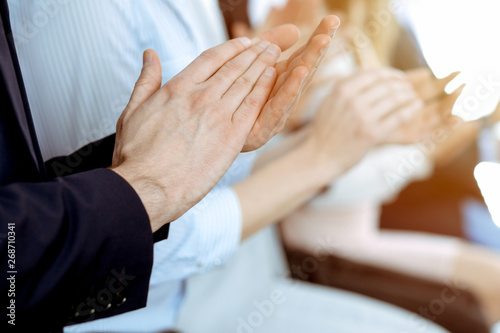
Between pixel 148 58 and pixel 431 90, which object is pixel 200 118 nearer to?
pixel 148 58

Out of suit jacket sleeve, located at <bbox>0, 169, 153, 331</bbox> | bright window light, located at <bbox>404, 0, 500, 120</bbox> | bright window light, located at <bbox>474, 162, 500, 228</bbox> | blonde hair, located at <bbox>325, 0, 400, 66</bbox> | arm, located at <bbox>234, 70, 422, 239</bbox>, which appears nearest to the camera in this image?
suit jacket sleeve, located at <bbox>0, 169, 153, 331</bbox>

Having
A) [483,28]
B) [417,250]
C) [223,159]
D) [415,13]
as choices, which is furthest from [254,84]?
[415,13]

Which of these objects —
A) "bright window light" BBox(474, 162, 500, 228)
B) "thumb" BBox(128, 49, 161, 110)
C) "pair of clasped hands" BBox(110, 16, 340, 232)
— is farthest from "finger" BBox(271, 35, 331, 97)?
"bright window light" BBox(474, 162, 500, 228)

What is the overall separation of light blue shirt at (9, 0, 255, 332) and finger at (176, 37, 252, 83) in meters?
0.10

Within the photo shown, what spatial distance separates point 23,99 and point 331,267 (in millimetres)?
762

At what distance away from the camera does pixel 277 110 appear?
405 millimetres

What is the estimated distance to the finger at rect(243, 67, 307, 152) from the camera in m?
0.39

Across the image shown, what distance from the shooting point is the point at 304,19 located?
Result: 930 millimetres

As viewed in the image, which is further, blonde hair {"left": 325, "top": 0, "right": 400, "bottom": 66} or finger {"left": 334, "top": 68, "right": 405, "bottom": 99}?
blonde hair {"left": 325, "top": 0, "right": 400, "bottom": 66}

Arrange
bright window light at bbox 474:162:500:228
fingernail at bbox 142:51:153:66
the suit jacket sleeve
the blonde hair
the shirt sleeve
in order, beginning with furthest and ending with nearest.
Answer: the blonde hair
bright window light at bbox 474:162:500:228
the shirt sleeve
fingernail at bbox 142:51:153:66
the suit jacket sleeve

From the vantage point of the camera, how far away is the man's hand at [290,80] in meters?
0.39

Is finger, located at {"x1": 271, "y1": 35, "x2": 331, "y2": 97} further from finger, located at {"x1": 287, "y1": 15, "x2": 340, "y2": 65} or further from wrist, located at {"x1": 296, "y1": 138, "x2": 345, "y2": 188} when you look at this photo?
wrist, located at {"x1": 296, "y1": 138, "x2": 345, "y2": 188}

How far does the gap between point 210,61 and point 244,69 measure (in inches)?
1.4

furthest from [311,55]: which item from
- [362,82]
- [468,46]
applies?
[468,46]
